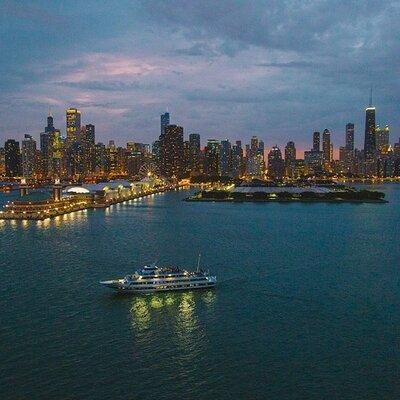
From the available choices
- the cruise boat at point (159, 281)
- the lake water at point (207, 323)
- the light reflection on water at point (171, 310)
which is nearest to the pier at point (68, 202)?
the lake water at point (207, 323)

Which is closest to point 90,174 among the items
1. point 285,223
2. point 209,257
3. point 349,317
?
point 285,223

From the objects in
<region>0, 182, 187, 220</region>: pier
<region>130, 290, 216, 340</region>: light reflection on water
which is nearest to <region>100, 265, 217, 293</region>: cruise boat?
<region>130, 290, 216, 340</region>: light reflection on water

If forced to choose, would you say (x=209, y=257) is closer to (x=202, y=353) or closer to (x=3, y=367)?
(x=202, y=353)

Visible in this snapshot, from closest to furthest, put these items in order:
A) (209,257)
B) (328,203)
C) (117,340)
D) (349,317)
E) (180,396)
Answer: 1. (180,396)
2. (117,340)
3. (349,317)
4. (209,257)
5. (328,203)

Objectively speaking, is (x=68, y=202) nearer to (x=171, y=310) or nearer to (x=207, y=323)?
(x=171, y=310)

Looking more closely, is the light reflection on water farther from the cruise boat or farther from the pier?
the pier
